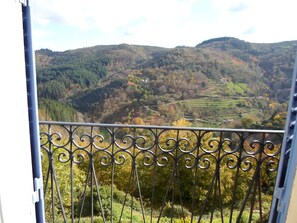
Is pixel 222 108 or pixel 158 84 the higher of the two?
pixel 158 84

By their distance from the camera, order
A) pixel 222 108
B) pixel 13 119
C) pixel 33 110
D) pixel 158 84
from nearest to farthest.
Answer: pixel 13 119
pixel 33 110
pixel 222 108
pixel 158 84

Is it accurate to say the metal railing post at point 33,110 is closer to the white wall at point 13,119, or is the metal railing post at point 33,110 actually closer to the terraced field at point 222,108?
the white wall at point 13,119

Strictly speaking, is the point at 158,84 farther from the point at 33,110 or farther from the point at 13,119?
the point at 13,119

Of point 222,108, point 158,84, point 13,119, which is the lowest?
point 222,108

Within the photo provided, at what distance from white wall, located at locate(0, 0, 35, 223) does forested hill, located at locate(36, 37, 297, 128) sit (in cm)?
1513

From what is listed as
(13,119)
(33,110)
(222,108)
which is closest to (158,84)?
(222,108)

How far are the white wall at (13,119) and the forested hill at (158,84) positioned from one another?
15132 millimetres

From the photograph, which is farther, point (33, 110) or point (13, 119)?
point (33, 110)

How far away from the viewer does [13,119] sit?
3.44ft

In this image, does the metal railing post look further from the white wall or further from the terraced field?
the terraced field

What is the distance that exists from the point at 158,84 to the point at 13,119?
59.3 ft

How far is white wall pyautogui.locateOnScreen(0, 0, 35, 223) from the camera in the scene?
98 cm

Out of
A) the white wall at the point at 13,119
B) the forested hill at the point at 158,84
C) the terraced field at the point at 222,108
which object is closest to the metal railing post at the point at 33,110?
the white wall at the point at 13,119

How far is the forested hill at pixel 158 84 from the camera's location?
658 inches
